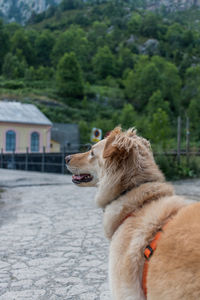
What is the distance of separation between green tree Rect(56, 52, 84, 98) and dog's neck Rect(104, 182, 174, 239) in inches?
2971

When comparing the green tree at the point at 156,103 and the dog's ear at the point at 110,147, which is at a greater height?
the green tree at the point at 156,103

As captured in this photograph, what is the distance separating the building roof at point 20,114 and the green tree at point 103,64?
2506 inches

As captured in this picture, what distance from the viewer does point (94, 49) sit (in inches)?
4345

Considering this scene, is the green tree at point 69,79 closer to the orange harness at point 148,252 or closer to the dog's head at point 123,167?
the dog's head at point 123,167

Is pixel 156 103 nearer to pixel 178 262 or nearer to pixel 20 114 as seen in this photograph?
pixel 20 114

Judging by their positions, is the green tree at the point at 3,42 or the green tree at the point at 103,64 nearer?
the green tree at the point at 3,42

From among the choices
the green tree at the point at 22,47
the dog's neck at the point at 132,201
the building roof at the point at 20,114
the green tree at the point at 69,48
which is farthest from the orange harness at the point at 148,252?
the green tree at the point at 69,48

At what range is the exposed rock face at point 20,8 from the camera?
186 meters

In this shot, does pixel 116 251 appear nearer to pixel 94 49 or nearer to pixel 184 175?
pixel 184 175

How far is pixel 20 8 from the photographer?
188 meters

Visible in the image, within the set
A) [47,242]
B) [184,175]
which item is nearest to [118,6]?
[184,175]

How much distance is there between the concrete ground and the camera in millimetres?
3477

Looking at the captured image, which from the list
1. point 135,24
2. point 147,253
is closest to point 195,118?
point 147,253

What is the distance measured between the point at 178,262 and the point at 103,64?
101m
